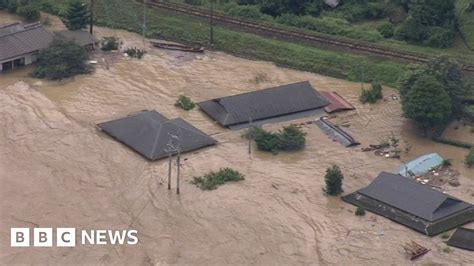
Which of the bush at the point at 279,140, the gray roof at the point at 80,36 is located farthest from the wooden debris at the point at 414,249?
the gray roof at the point at 80,36

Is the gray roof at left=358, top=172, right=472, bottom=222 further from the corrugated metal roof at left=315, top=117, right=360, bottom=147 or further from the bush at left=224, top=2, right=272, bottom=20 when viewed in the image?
the bush at left=224, top=2, right=272, bottom=20

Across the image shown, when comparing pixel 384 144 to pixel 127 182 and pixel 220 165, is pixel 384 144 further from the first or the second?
pixel 127 182

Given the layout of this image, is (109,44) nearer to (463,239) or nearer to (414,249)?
(414,249)

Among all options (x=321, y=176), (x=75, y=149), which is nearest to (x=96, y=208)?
(x=75, y=149)

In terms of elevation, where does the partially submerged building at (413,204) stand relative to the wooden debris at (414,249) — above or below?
above

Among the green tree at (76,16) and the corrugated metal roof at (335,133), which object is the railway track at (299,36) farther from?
the corrugated metal roof at (335,133)

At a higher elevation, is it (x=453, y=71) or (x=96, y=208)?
(x=453, y=71)
